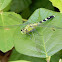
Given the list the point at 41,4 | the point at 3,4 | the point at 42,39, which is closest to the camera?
the point at 42,39

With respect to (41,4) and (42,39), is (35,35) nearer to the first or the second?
(42,39)

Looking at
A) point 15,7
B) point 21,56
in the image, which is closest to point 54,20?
point 21,56

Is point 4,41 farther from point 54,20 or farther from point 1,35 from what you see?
point 54,20

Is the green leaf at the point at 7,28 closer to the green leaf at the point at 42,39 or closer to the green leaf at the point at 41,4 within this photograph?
the green leaf at the point at 42,39

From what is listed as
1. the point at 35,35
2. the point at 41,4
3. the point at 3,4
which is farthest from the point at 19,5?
the point at 35,35

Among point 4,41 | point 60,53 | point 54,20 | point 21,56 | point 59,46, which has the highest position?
point 54,20

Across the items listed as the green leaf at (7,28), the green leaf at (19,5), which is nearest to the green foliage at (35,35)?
the green leaf at (7,28)
